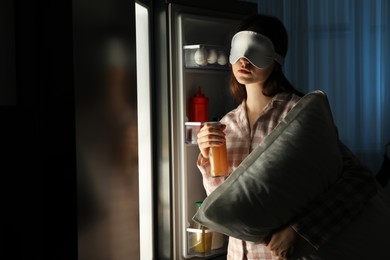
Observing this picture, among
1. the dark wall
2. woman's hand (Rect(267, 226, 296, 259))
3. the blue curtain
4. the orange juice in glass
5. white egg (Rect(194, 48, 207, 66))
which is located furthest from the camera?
the blue curtain

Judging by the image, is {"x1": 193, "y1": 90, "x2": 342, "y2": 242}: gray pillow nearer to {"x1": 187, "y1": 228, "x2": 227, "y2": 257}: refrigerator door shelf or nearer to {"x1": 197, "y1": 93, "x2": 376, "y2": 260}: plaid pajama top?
{"x1": 197, "y1": 93, "x2": 376, "y2": 260}: plaid pajama top

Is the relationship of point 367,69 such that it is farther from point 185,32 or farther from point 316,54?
point 185,32

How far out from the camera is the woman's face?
173 centimetres

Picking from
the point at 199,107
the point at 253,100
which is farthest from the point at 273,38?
the point at 199,107

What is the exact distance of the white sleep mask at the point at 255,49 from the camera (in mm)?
1687

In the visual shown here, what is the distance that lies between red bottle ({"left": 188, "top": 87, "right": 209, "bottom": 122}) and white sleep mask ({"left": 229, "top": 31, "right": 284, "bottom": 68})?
744mm

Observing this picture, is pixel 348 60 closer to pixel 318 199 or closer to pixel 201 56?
pixel 201 56

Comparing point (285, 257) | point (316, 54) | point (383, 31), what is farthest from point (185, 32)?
point (285, 257)

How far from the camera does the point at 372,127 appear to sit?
3066 mm

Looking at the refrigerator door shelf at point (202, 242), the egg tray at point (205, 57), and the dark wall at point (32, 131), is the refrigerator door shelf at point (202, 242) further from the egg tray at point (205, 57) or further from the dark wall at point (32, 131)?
the dark wall at point (32, 131)

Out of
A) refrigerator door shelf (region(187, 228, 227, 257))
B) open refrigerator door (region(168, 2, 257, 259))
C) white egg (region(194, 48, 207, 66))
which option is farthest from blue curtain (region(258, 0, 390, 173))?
refrigerator door shelf (region(187, 228, 227, 257))

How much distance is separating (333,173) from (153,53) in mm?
1291

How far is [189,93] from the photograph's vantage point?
101 inches

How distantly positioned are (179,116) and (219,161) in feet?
2.71
